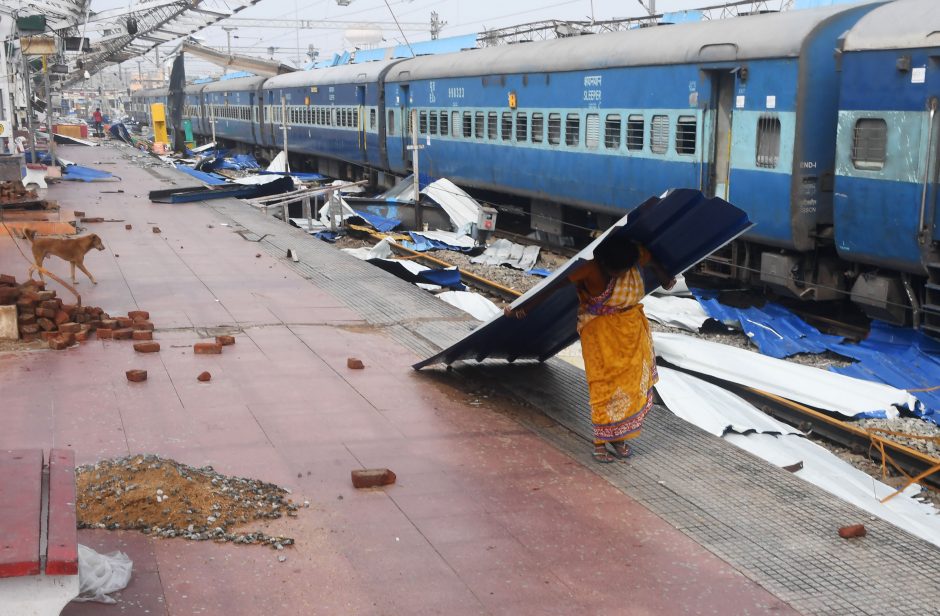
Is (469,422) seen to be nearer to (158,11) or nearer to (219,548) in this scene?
(219,548)

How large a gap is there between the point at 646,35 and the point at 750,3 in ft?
4.84

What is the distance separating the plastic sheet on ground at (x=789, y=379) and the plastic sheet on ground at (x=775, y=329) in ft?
4.05

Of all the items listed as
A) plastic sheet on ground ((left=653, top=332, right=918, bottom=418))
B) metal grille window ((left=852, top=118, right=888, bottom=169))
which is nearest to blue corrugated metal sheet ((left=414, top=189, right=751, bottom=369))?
plastic sheet on ground ((left=653, top=332, right=918, bottom=418))

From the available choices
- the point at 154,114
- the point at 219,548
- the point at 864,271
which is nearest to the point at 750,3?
the point at 864,271

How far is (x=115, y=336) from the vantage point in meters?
8.94

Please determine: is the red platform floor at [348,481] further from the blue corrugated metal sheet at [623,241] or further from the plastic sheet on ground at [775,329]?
the plastic sheet on ground at [775,329]

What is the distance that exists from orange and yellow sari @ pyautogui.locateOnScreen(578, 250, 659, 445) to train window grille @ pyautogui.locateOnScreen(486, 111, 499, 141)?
1349cm

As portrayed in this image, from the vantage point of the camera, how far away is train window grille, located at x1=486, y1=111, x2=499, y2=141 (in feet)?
63.6

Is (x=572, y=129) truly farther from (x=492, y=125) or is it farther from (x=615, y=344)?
(x=615, y=344)

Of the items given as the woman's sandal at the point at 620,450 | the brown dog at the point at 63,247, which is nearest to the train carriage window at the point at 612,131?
the brown dog at the point at 63,247

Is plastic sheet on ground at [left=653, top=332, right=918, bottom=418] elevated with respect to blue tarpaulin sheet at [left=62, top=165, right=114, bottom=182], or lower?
lower

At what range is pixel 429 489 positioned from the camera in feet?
18.5

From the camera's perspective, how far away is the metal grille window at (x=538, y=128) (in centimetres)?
1747

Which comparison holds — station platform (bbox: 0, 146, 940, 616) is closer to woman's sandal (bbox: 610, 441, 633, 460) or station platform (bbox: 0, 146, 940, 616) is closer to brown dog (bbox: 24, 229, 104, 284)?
woman's sandal (bbox: 610, 441, 633, 460)
